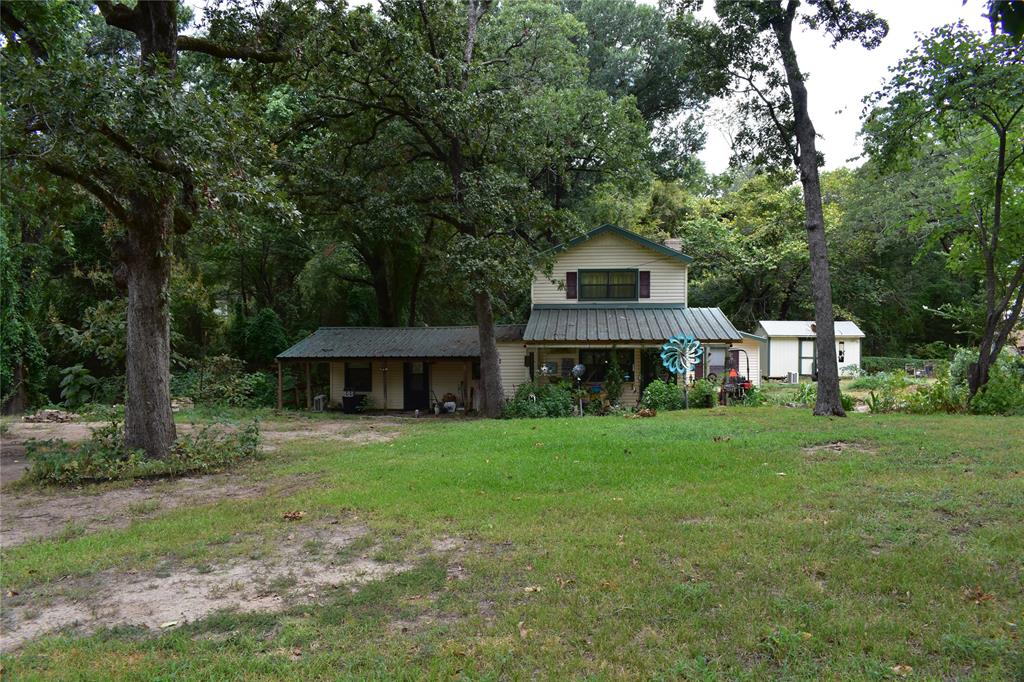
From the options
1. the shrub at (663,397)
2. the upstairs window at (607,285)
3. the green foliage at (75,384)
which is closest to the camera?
the green foliage at (75,384)

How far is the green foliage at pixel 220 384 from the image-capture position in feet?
69.1

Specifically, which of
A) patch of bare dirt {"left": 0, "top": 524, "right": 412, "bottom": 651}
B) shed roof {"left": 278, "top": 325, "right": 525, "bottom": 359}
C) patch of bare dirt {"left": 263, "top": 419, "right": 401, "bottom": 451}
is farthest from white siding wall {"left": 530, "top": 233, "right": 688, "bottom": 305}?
patch of bare dirt {"left": 0, "top": 524, "right": 412, "bottom": 651}

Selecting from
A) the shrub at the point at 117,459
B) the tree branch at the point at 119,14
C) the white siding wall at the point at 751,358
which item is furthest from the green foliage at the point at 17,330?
the white siding wall at the point at 751,358

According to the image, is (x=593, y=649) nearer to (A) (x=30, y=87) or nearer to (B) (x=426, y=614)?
(B) (x=426, y=614)

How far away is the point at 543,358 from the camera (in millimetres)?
20938

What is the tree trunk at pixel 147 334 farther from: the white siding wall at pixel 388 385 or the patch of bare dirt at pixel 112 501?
the white siding wall at pixel 388 385

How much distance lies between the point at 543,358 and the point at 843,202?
72.2ft

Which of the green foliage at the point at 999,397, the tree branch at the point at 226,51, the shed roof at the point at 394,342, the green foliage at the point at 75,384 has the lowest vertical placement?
the green foliage at the point at 999,397

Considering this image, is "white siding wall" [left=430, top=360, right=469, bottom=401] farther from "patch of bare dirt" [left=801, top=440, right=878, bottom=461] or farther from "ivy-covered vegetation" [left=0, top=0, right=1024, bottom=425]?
"patch of bare dirt" [left=801, top=440, right=878, bottom=461]

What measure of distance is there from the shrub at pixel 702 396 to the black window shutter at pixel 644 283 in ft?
16.0

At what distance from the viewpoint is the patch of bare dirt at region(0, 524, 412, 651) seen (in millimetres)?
4066

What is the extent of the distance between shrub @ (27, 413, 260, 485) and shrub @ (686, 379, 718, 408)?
41.6ft

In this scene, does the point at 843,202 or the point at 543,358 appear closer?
the point at 543,358

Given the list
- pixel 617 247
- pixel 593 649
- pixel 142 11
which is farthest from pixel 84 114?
pixel 617 247
